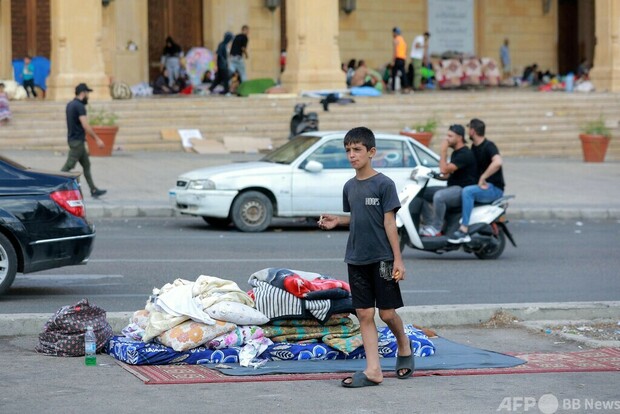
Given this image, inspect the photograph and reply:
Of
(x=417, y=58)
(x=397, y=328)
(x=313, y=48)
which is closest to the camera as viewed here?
(x=397, y=328)

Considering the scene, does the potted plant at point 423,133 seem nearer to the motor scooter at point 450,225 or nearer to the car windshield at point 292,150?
the car windshield at point 292,150

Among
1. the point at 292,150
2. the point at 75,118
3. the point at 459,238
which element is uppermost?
the point at 75,118

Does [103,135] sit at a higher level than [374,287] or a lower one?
higher

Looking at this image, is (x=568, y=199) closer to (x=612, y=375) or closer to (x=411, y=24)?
(x=612, y=375)

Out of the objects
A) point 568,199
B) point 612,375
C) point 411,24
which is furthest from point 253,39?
point 612,375

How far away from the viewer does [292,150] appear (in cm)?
1873

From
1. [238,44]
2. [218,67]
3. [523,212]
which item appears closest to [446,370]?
[523,212]

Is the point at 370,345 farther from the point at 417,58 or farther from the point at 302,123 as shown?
the point at 417,58

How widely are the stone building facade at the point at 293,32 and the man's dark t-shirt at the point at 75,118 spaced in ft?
30.7

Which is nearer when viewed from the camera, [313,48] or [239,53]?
[313,48]

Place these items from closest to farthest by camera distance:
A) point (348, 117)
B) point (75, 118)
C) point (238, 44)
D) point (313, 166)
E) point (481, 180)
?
point (481, 180) < point (313, 166) < point (75, 118) < point (348, 117) < point (238, 44)

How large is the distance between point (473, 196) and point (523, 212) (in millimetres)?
5960

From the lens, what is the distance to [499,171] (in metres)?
15.2

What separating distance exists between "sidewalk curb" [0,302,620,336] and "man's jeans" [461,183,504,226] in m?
4.07
